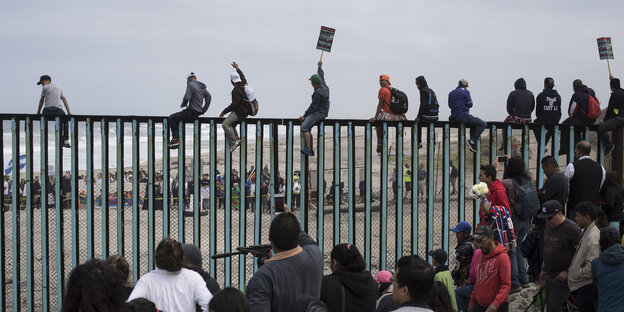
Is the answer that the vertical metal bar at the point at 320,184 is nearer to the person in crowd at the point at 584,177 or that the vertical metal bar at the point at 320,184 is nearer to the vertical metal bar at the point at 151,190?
the vertical metal bar at the point at 151,190

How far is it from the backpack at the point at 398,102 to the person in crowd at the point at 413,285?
697 cm

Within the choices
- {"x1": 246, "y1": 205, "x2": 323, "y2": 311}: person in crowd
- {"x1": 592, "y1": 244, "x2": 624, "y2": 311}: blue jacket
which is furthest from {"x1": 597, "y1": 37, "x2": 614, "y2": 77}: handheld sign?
{"x1": 246, "y1": 205, "x2": 323, "y2": 311}: person in crowd

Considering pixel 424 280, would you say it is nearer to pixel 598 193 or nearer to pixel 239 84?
pixel 598 193

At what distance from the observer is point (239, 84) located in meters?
11.0

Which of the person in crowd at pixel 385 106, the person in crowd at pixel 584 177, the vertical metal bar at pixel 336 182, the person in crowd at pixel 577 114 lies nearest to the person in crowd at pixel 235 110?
the vertical metal bar at pixel 336 182

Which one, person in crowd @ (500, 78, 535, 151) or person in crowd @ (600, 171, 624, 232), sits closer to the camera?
person in crowd @ (600, 171, 624, 232)

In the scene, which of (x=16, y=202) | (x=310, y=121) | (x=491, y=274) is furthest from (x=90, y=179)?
(x=491, y=274)

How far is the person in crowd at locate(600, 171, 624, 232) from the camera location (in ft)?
31.3

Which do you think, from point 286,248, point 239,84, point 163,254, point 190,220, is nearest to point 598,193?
point 239,84

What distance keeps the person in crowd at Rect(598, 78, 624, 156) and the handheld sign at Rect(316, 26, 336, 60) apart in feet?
13.9

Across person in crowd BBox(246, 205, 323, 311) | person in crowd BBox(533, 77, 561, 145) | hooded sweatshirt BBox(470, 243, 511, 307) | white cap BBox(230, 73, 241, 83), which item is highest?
white cap BBox(230, 73, 241, 83)

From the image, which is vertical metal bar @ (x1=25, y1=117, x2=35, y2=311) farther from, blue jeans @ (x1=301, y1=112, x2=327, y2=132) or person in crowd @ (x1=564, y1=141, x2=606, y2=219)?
person in crowd @ (x1=564, y1=141, x2=606, y2=219)

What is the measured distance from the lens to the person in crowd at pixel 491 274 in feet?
24.5

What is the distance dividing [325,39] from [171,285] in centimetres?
713
